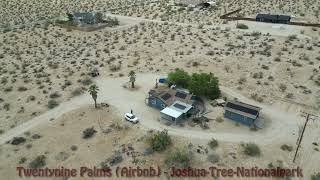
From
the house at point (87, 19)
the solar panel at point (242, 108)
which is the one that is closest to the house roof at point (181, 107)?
the solar panel at point (242, 108)

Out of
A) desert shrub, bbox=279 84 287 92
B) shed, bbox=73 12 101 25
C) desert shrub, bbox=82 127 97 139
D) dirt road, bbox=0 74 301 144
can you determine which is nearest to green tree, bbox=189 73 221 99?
dirt road, bbox=0 74 301 144

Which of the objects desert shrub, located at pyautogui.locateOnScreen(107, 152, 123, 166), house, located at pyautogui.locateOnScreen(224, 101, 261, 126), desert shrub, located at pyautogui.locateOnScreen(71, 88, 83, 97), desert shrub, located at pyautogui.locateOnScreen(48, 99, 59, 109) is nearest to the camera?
desert shrub, located at pyautogui.locateOnScreen(107, 152, 123, 166)

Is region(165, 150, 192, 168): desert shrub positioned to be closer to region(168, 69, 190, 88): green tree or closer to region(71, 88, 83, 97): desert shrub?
region(168, 69, 190, 88): green tree

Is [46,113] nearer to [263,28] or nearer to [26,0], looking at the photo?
[263,28]

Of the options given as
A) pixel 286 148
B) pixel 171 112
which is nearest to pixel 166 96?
pixel 171 112

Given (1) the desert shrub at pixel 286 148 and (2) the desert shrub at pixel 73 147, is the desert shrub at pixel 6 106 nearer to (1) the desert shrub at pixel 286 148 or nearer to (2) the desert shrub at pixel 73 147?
(2) the desert shrub at pixel 73 147

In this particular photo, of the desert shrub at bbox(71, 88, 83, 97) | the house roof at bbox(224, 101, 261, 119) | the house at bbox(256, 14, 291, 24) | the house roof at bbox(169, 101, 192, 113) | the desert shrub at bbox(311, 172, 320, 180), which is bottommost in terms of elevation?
the desert shrub at bbox(311, 172, 320, 180)
